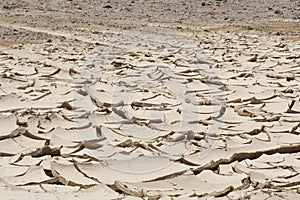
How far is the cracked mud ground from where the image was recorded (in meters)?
1.79

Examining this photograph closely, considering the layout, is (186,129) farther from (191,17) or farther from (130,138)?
(191,17)

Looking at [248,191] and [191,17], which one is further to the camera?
[191,17]

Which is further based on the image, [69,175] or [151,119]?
[151,119]

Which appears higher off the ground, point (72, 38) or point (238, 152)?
point (238, 152)

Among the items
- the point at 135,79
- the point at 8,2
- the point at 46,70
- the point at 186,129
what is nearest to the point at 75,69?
the point at 46,70

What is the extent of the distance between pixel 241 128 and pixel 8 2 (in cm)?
1064

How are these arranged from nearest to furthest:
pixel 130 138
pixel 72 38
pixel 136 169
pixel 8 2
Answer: pixel 136 169
pixel 130 138
pixel 72 38
pixel 8 2

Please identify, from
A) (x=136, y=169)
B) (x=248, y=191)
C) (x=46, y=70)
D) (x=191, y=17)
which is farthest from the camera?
(x=191, y=17)

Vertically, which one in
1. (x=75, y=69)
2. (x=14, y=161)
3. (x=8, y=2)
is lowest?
(x=8, y=2)

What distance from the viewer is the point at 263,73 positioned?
3.89 meters

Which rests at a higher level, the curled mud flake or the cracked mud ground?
the curled mud flake

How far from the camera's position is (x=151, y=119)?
258 cm

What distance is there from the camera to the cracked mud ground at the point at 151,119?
1.79 m

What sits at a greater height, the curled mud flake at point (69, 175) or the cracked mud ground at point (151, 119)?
the curled mud flake at point (69, 175)
